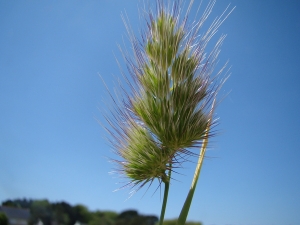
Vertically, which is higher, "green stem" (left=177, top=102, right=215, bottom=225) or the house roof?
"green stem" (left=177, top=102, right=215, bottom=225)

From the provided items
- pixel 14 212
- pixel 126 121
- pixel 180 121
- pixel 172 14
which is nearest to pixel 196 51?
pixel 172 14

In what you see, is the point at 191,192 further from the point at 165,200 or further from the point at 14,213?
the point at 14,213

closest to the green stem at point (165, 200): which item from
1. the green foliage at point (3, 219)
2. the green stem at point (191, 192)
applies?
the green stem at point (191, 192)

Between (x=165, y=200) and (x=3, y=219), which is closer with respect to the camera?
(x=165, y=200)

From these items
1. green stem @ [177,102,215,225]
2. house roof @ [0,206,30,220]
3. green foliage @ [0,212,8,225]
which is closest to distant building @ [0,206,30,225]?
house roof @ [0,206,30,220]

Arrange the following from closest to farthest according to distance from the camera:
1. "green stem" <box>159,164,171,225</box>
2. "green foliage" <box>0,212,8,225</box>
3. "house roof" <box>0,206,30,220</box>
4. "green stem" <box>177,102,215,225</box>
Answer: "green stem" <box>159,164,171,225</box>, "green stem" <box>177,102,215,225</box>, "house roof" <box>0,206,30,220</box>, "green foliage" <box>0,212,8,225</box>

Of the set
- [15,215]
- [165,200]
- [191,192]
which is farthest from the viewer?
[15,215]

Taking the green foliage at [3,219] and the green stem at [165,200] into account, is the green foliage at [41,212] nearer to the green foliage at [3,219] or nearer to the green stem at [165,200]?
the green foliage at [3,219]

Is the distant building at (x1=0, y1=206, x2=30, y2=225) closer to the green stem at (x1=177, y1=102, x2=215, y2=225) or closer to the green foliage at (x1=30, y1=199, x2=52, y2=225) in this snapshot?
the green foliage at (x1=30, y1=199, x2=52, y2=225)

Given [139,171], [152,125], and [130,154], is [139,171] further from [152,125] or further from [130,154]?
[152,125]

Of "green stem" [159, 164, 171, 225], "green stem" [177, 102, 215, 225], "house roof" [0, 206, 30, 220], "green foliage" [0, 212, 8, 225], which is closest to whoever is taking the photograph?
"green stem" [159, 164, 171, 225]

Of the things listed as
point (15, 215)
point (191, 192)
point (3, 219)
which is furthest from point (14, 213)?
point (191, 192)
